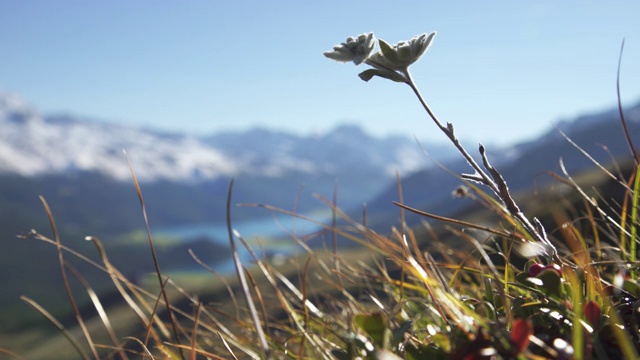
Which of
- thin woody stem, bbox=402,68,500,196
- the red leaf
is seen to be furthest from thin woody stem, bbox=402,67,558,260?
the red leaf

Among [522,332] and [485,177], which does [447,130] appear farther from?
[522,332]

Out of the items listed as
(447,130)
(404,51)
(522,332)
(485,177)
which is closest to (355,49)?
(404,51)

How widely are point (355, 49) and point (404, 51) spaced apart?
160 mm

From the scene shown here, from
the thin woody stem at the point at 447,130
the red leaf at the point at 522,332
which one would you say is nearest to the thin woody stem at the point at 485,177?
the thin woody stem at the point at 447,130

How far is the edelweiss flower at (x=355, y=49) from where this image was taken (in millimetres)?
1680

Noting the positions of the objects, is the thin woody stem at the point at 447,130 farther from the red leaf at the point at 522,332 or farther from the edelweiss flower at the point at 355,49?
the red leaf at the point at 522,332

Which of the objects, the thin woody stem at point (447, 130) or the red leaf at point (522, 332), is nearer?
the red leaf at point (522, 332)

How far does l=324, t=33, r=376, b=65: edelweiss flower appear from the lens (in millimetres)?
1680

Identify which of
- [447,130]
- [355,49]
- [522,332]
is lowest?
[522,332]

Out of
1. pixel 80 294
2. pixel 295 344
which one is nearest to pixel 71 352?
pixel 295 344

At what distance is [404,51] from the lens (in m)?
1.67

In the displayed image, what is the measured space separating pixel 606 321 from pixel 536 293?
17.4 inches

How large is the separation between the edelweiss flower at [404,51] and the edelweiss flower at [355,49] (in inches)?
1.8

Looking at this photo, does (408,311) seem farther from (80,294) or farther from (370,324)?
(80,294)
